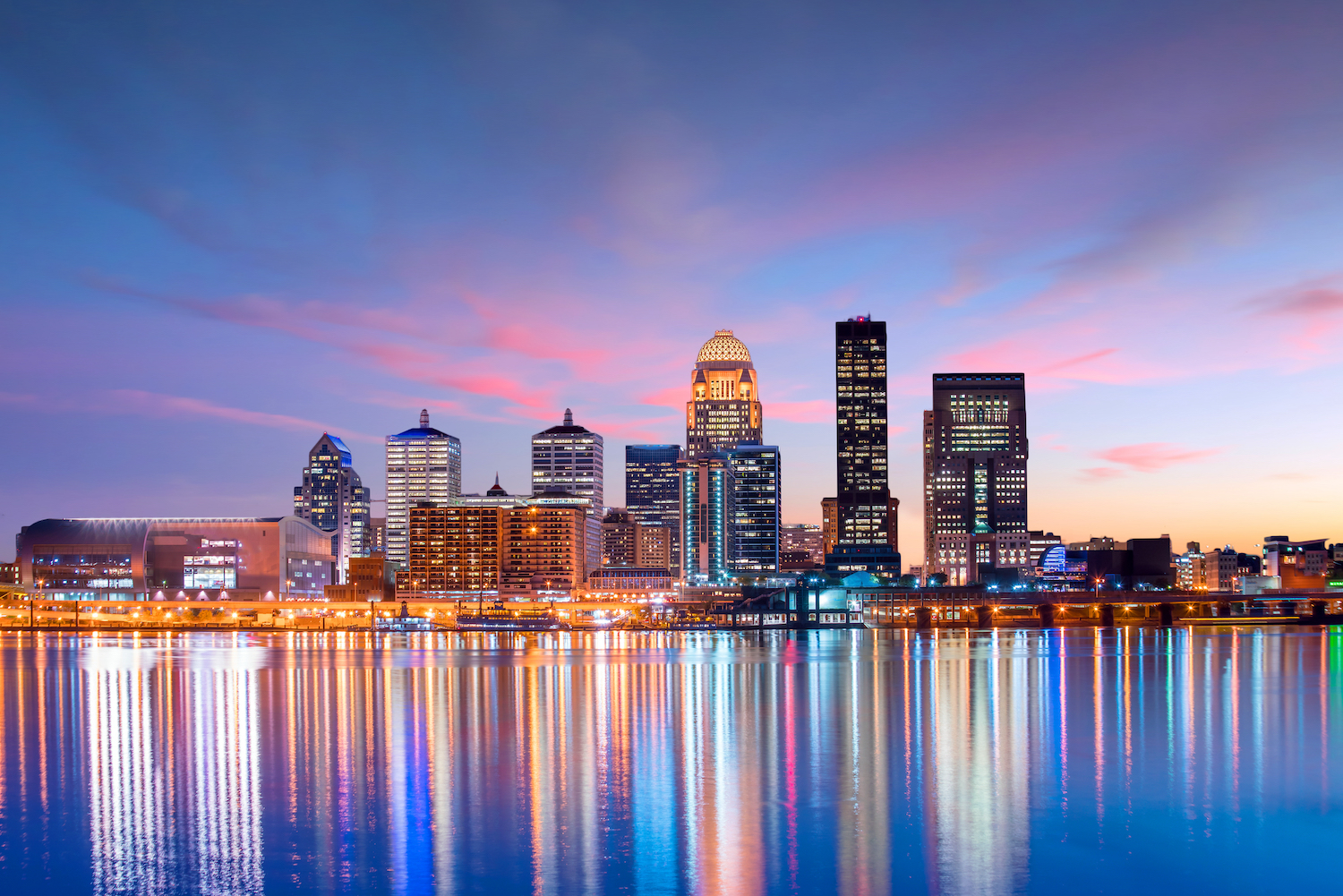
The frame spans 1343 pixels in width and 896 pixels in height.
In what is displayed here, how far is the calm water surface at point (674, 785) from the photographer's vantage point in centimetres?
2736

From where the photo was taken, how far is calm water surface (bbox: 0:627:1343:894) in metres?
27.4

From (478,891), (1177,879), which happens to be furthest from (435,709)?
(1177,879)

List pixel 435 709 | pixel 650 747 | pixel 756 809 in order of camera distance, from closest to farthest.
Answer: pixel 756 809
pixel 650 747
pixel 435 709

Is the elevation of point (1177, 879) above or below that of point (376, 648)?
above

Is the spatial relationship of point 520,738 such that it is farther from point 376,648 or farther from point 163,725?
point 376,648

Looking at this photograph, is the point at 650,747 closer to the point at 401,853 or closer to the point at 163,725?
the point at 401,853

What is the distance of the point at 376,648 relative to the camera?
5477 inches

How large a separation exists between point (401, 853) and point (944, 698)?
43308 millimetres

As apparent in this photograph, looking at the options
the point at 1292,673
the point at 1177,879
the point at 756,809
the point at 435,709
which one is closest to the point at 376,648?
the point at 435,709

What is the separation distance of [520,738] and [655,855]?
70.5 ft

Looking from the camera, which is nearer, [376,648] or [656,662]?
[656,662]

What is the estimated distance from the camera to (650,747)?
46.3m

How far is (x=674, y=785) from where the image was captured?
37.9 m

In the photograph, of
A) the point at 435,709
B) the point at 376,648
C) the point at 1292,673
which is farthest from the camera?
the point at 376,648
